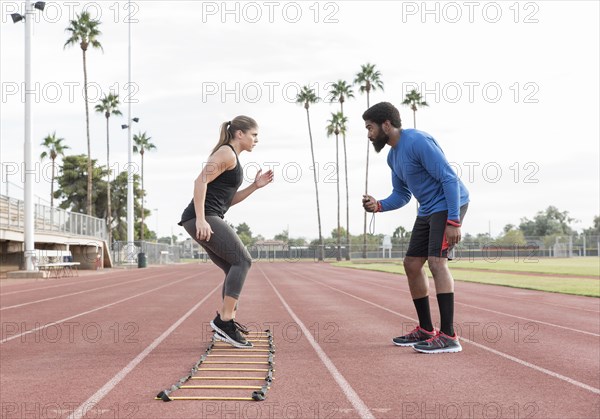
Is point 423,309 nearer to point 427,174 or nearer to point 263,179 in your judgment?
point 427,174

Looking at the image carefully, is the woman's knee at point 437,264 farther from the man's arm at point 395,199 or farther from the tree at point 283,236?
the tree at point 283,236

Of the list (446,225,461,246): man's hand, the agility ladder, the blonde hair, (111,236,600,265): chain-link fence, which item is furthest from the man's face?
(111,236,600,265): chain-link fence

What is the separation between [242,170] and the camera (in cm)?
580

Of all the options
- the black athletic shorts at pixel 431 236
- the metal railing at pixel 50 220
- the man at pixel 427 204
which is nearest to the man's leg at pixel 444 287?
the man at pixel 427 204

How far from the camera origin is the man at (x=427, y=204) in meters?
5.02

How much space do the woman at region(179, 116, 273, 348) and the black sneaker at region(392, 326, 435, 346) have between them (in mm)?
1572

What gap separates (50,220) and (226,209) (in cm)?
2634

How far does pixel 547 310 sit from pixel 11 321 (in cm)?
907

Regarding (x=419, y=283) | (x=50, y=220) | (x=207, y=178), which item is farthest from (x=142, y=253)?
(x=419, y=283)

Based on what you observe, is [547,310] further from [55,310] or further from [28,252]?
[28,252]

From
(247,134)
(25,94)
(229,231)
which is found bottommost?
(229,231)

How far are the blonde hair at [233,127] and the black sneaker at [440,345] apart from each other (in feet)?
8.70

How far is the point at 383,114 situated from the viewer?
5.32 meters

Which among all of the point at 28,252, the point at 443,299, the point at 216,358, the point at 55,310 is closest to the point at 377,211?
the point at 443,299
